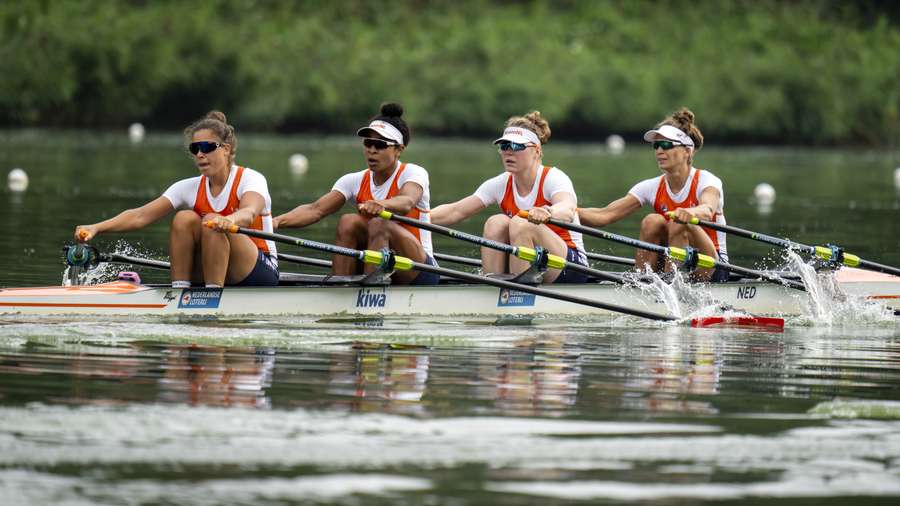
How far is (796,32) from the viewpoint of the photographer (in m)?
52.9

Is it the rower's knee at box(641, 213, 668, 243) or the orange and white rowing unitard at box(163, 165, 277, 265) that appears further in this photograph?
the rower's knee at box(641, 213, 668, 243)

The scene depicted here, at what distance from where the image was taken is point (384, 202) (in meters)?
9.89

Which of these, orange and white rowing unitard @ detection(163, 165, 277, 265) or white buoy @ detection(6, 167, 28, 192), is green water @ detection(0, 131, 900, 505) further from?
white buoy @ detection(6, 167, 28, 192)

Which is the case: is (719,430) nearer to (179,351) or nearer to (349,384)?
(349,384)

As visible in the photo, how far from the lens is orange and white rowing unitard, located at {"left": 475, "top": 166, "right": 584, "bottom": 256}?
10.6m

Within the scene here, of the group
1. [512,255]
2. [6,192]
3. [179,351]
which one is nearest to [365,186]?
[512,255]

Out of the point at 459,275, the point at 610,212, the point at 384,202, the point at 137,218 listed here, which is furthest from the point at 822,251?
the point at 137,218

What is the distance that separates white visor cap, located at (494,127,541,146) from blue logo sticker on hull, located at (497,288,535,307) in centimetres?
94

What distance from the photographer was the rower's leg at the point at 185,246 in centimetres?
945

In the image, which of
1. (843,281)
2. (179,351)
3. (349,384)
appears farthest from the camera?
(843,281)

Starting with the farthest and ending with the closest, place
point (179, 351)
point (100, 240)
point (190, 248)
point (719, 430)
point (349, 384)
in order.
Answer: point (100, 240) < point (190, 248) < point (179, 351) < point (349, 384) < point (719, 430)

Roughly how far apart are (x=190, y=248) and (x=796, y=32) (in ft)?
150

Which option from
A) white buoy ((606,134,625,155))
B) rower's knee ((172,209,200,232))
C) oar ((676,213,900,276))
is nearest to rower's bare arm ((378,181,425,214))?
rower's knee ((172,209,200,232))

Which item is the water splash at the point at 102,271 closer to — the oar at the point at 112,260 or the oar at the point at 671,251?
the oar at the point at 112,260
